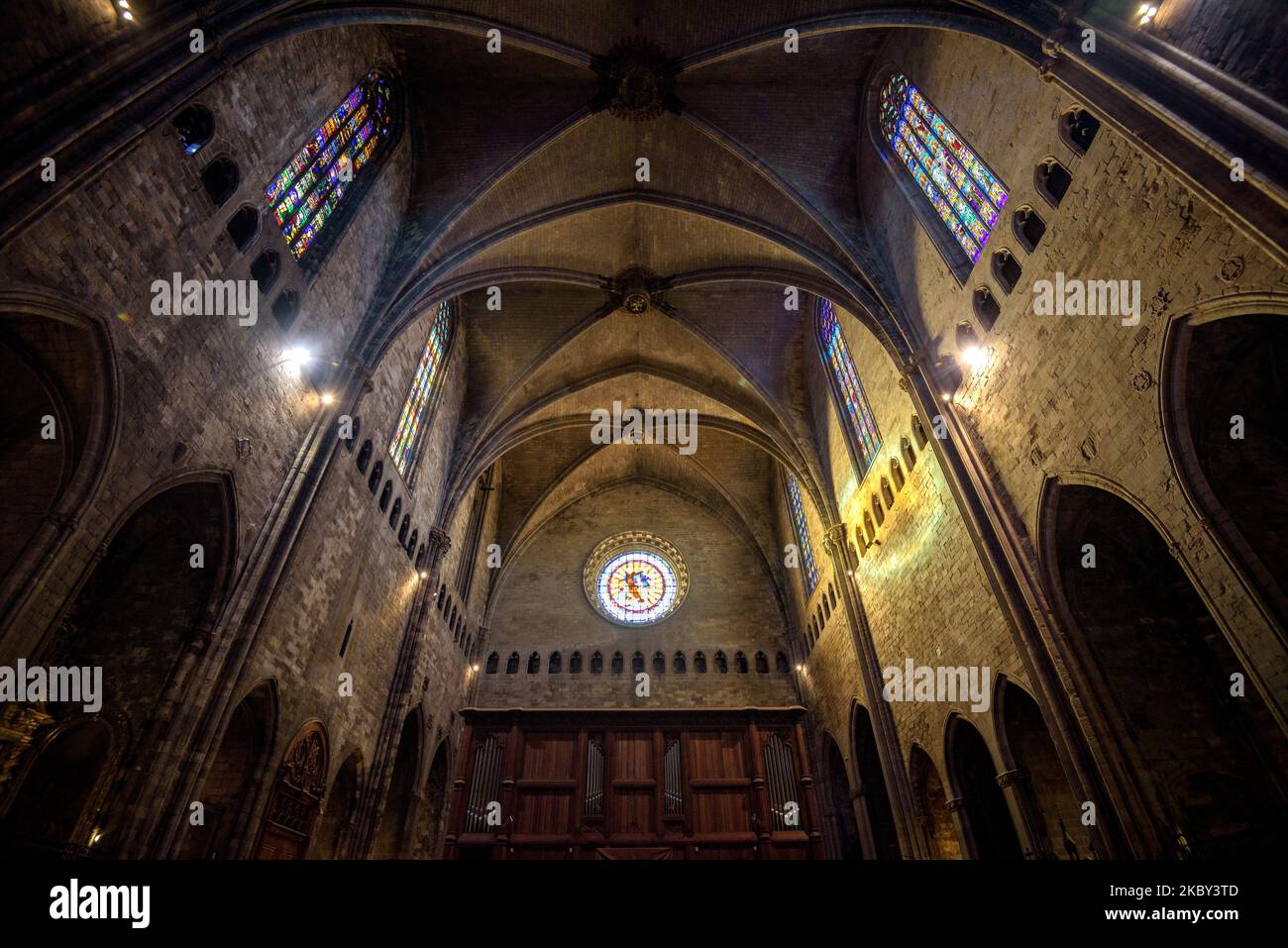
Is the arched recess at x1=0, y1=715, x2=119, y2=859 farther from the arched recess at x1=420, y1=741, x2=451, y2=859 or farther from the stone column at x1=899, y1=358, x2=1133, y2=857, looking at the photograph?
the stone column at x1=899, y1=358, x2=1133, y2=857

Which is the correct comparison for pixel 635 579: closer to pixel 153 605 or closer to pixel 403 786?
pixel 403 786

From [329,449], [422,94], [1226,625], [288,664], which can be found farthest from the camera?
[422,94]

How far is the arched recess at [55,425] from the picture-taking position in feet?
19.6

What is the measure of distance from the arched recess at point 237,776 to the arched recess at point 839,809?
14.5m

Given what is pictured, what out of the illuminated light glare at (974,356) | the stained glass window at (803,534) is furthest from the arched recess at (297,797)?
the stained glass window at (803,534)

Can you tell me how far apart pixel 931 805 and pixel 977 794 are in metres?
2.13

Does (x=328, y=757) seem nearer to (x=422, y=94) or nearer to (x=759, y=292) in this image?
(x=422, y=94)

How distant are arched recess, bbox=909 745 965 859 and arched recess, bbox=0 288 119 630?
48.1 feet

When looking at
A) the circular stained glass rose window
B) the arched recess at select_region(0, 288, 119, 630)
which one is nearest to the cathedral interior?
the arched recess at select_region(0, 288, 119, 630)

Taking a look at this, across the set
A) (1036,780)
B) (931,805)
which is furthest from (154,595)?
(931,805)

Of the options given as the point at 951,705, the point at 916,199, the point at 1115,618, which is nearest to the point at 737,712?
the point at 951,705

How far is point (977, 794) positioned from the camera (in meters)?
11.5

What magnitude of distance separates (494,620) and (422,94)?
669 inches
